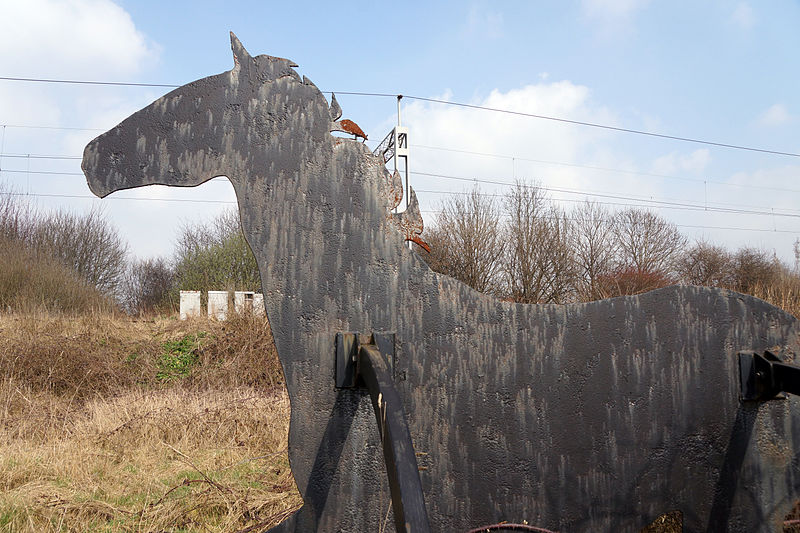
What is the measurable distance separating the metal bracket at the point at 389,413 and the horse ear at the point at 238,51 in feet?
3.24

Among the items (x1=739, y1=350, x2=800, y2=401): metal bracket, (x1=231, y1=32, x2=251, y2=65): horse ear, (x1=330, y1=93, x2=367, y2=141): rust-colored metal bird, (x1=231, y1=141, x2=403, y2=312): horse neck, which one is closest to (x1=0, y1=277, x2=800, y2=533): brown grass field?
(x1=739, y1=350, x2=800, y2=401): metal bracket

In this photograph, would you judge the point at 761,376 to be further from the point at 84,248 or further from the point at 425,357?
the point at 84,248

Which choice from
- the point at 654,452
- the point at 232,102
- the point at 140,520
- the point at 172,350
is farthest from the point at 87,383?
the point at 654,452

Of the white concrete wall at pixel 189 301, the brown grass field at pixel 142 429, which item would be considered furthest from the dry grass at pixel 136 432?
the white concrete wall at pixel 189 301

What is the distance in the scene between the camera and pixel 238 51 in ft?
6.07

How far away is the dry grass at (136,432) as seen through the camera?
10.5ft

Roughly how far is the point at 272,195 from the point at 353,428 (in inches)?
31.7

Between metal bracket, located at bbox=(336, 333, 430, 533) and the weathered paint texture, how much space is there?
49 millimetres

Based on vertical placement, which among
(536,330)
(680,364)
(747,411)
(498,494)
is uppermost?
(536,330)

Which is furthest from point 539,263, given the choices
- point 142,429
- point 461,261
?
point 142,429

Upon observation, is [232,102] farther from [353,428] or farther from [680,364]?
[680,364]

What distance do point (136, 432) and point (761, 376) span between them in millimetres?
4931

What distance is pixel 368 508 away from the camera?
175 centimetres

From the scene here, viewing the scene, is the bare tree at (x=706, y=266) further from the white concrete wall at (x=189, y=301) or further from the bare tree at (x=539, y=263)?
the white concrete wall at (x=189, y=301)
